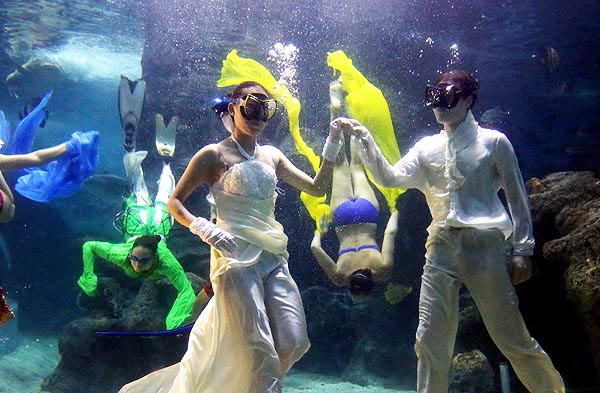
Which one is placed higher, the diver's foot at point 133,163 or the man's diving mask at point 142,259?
the diver's foot at point 133,163

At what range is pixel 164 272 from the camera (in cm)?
673

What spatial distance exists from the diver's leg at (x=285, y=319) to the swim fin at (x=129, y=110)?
6.17m

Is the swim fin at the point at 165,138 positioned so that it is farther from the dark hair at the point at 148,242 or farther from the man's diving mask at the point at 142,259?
the man's diving mask at the point at 142,259

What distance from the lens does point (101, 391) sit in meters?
7.22

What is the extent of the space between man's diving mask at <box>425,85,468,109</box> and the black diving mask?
1.34 m

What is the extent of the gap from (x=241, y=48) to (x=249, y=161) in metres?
7.89

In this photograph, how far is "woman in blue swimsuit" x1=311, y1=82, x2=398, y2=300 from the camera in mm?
5957

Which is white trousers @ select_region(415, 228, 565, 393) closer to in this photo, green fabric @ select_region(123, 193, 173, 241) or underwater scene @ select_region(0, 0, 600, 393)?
underwater scene @ select_region(0, 0, 600, 393)

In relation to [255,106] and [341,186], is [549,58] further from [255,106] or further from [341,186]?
[255,106]

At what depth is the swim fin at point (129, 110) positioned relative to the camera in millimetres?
8742

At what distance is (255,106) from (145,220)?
4.66 m

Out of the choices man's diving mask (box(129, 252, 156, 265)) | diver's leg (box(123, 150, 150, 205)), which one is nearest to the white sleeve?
man's diving mask (box(129, 252, 156, 265))

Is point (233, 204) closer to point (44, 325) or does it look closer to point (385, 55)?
point (385, 55)

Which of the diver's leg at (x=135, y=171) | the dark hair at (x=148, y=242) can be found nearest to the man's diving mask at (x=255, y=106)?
the dark hair at (x=148, y=242)
